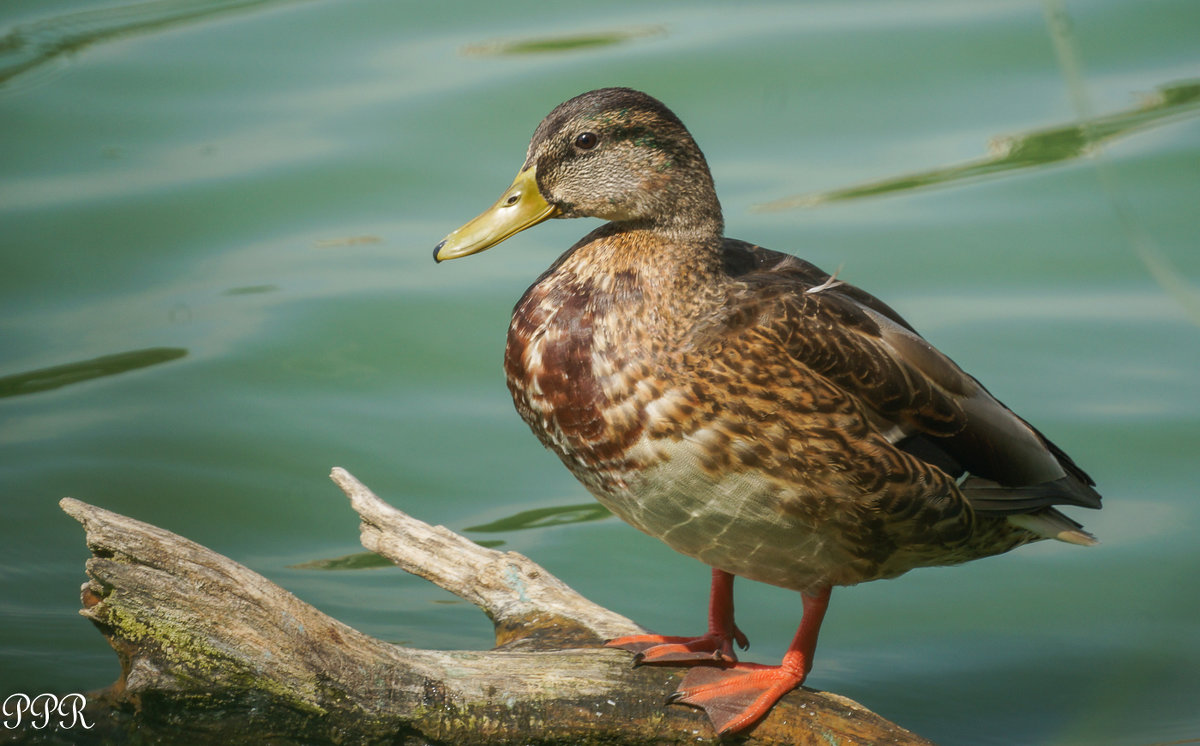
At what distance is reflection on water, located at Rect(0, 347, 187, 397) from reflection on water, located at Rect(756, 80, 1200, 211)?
290 centimetres

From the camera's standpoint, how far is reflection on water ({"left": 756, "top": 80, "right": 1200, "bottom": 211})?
6.44m

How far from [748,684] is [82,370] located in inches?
147

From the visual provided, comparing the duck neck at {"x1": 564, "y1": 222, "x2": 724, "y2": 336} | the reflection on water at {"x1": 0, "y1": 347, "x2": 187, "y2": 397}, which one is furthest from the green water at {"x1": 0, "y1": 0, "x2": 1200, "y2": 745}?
the duck neck at {"x1": 564, "y1": 222, "x2": 724, "y2": 336}

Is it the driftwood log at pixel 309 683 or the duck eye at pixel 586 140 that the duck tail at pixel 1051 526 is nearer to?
Answer: the driftwood log at pixel 309 683

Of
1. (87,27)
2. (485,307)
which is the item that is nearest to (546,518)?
(485,307)

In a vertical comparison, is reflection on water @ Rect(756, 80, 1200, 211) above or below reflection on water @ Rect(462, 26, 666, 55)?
below

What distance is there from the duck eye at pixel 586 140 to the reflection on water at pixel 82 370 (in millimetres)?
3416

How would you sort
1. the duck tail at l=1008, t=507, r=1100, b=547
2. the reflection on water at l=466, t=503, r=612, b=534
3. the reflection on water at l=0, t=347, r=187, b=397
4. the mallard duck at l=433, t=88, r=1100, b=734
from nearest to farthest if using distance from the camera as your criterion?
the mallard duck at l=433, t=88, r=1100, b=734
the duck tail at l=1008, t=507, r=1100, b=547
the reflection on water at l=466, t=503, r=612, b=534
the reflection on water at l=0, t=347, r=187, b=397

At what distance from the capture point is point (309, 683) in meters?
2.67

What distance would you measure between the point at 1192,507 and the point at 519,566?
8.66 ft

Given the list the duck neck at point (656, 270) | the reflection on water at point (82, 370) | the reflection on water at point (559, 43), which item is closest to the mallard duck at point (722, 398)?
the duck neck at point (656, 270)

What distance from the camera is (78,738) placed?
9.46ft

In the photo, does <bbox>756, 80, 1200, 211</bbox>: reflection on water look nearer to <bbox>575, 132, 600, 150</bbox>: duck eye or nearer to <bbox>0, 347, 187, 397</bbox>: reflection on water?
<bbox>0, 347, 187, 397</bbox>: reflection on water

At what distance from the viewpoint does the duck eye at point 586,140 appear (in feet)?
9.00
